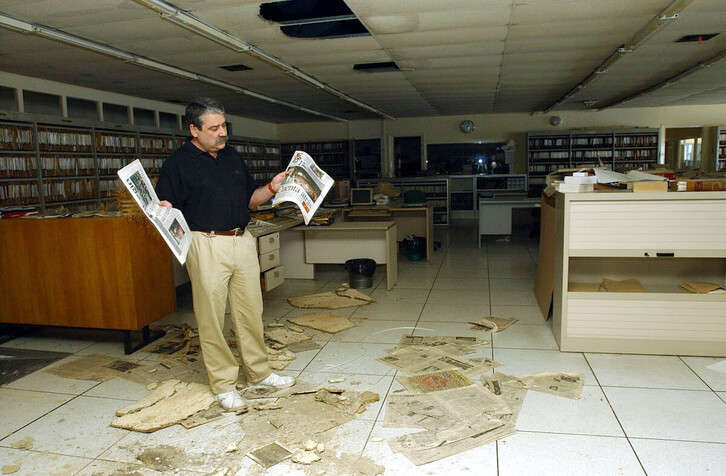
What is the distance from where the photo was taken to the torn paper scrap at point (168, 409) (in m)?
2.57

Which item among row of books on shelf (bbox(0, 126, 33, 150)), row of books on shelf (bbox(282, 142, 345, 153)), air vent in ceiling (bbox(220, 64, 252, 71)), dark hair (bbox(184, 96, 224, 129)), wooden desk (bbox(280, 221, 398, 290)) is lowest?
wooden desk (bbox(280, 221, 398, 290))

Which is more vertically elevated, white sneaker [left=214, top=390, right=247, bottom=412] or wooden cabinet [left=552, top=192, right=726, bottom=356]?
wooden cabinet [left=552, top=192, right=726, bottom=356]

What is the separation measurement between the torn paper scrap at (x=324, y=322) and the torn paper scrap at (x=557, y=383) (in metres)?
1.52

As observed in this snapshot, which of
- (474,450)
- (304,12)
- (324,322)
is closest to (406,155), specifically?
(304,12)

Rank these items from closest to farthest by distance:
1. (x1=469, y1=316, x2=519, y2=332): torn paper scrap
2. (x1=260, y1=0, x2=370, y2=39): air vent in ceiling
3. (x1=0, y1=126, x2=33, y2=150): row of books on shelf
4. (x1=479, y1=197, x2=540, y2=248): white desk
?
(x1=469, y1=316, x2=519, y2=332): torn paper scrap, (x1=260, y1=0, x2=370, y2=39): air vent in ceiling, (x1=0, y1=126, x2=33, y2=150): row of books on shelf, (x1=479, y1=197, x2=540, y2=248): white desk

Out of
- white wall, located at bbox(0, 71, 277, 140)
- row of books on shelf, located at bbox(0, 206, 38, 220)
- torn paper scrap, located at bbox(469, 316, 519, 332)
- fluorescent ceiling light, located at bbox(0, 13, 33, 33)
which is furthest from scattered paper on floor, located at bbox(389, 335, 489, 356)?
white wall, located at bbox(0, 71, 277, 140)

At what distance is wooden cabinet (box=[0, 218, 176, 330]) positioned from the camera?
3.55 metres

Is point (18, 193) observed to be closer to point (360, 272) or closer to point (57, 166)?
point (57, 166)

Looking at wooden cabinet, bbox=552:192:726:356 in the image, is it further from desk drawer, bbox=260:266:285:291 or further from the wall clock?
the wall clock

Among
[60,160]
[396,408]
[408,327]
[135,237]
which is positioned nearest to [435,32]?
[408,327]

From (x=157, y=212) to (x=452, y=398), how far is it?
5.84 ft

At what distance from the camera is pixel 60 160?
657 cm

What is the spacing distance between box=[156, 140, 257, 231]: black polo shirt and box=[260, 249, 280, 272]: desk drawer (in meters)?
1.83

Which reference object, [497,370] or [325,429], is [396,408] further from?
[497,370]
